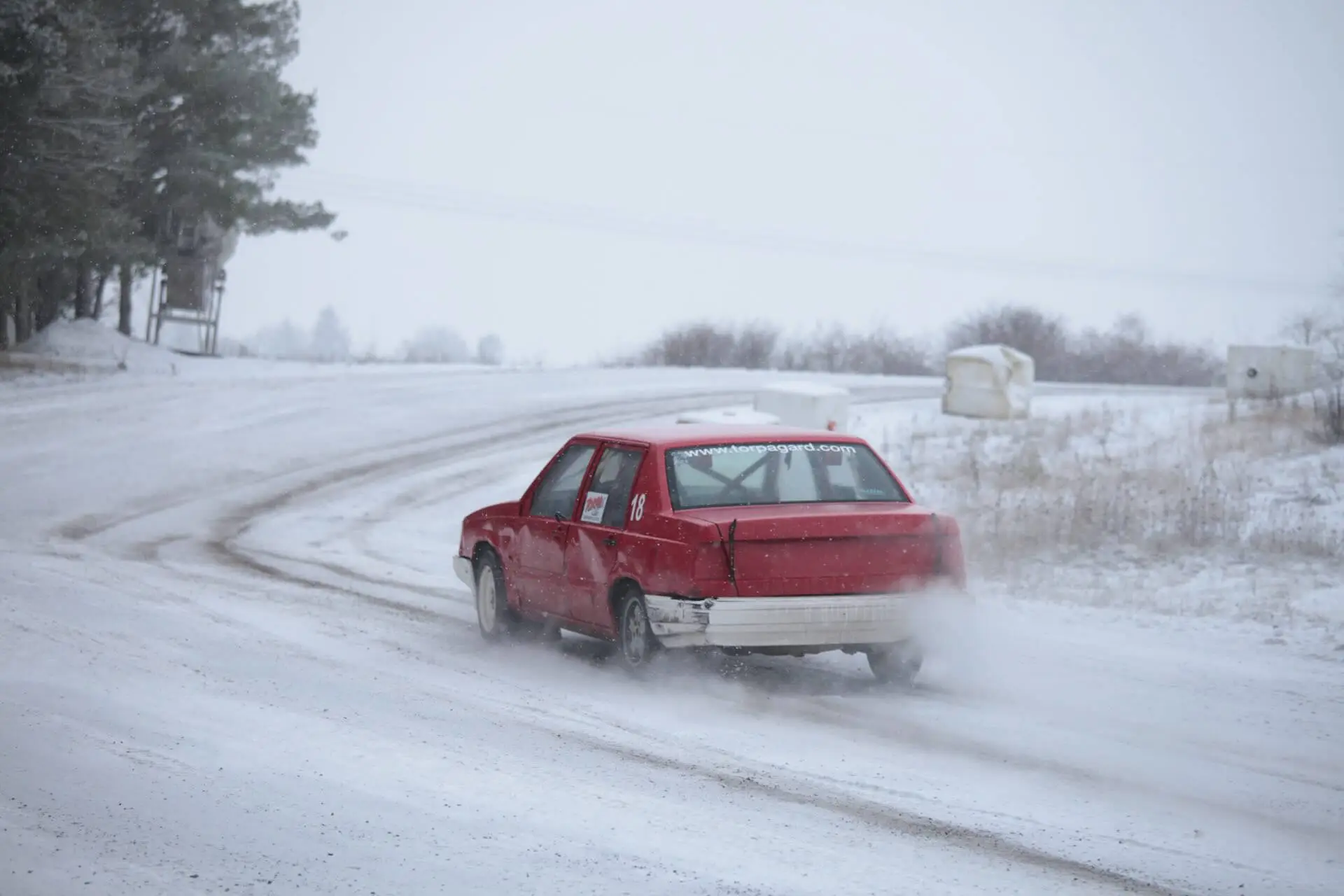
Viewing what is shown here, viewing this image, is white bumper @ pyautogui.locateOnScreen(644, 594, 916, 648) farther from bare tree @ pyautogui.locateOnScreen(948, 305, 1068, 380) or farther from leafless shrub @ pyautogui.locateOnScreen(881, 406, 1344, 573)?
bare tree @ pyautogui.locateOnScreen(948, 305, 1068, 380)

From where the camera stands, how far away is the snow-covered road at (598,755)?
568 cm

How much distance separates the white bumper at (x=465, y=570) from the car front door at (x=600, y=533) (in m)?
1.69

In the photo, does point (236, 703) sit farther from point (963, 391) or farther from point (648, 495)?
point (963, 391)

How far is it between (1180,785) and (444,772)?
10.5 ft

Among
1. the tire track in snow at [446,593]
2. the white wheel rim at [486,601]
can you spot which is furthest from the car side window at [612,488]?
the tire track in snow at [446,593]

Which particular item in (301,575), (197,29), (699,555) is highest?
(197,29)

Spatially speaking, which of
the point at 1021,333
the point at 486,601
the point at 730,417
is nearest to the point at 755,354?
the point at 1021,333

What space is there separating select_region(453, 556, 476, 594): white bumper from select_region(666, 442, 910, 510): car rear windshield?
8.80 ft

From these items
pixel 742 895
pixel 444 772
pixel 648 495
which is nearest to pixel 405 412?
pixel 648 495

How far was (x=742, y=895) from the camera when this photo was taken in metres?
5.29

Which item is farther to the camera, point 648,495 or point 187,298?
point 187,298

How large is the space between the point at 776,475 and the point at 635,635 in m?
1.31

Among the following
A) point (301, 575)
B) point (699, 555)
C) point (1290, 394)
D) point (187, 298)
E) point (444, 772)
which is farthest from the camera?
point (187, 298)

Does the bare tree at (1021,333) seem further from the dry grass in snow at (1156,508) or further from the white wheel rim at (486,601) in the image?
the white wheel rim at (486,601)
